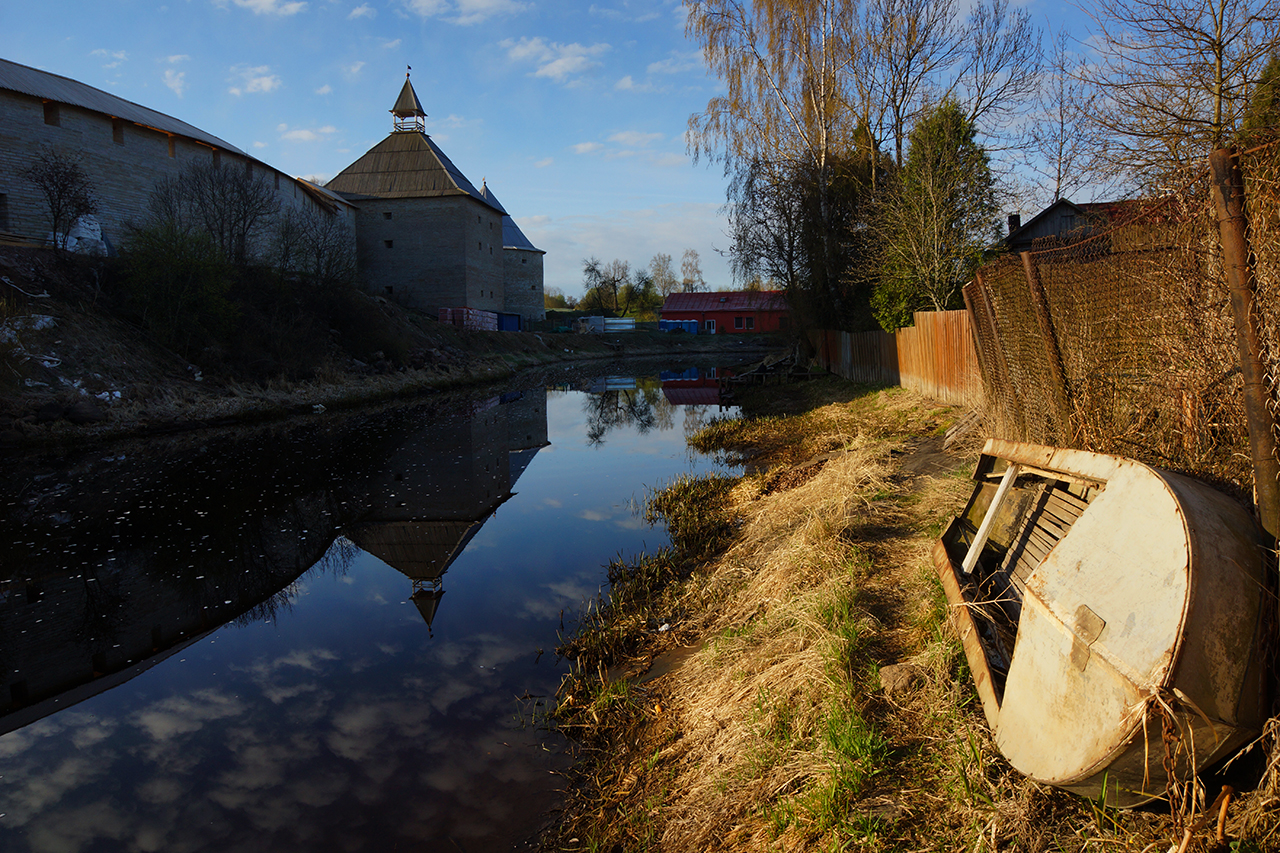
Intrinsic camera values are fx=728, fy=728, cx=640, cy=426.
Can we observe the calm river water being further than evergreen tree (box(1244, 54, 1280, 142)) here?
No

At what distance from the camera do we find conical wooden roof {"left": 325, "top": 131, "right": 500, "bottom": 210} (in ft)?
132

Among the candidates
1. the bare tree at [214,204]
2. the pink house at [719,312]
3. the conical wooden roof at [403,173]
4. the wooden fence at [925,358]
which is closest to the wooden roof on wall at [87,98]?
the bare tree at [214,204]

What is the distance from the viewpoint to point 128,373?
55.6 feet

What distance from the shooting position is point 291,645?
581cm

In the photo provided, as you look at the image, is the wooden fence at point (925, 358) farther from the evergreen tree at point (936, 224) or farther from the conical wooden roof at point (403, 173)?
the conical wooden roof at point (403, 173)

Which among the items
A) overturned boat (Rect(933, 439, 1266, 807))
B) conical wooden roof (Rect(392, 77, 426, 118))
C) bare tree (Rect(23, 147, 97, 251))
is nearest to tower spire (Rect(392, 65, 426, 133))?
conical wooden roof (Rect(392, 77, 426, 118))

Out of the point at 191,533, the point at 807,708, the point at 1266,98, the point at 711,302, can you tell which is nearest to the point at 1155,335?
the point at 807,708

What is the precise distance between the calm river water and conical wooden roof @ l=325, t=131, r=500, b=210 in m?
30.8

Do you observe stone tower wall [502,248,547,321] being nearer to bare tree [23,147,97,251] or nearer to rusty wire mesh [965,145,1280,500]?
bare tree [23,147,97,251]

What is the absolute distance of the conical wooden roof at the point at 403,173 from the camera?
132ft

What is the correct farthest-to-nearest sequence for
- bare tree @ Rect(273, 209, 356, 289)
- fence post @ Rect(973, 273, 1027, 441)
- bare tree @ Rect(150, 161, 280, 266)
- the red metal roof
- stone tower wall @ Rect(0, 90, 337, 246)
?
the red metal roof → bare tree @ Rect(273, 209, 356, 289) → bare tree @ Rect(150, 161, 280, 266) → stone tower wall @ Rect(0, 90, 337, 246) → fence post @ Rect(973, 273, 1027, 441)

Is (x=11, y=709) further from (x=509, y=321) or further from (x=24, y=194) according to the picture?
(x=509, y=321)

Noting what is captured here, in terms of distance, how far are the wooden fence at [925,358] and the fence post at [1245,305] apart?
5.18 m

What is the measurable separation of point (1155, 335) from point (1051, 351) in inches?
32.1
